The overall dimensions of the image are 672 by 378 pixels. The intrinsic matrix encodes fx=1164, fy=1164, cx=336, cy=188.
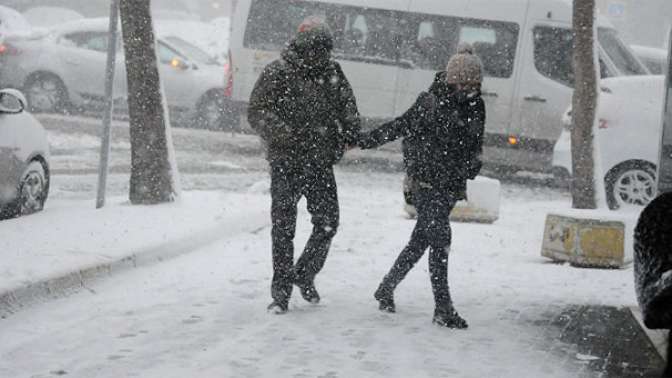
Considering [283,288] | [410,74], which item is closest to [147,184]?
[283,288]

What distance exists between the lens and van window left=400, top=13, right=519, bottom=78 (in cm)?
1817

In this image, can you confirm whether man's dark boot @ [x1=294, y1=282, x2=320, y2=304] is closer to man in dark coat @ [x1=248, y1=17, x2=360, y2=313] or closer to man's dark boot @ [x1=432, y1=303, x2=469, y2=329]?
man in dark coat @ [x1=248, y1=17, x2=360, y2=313]

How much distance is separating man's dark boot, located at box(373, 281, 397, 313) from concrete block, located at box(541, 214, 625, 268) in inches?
120

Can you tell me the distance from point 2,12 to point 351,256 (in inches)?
665

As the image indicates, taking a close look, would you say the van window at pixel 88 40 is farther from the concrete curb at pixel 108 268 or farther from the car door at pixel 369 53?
the concrete curb at pixel 108 268

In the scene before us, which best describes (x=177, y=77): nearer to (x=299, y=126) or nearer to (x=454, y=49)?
(x=454, y=49)

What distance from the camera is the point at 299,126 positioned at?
24.6ft

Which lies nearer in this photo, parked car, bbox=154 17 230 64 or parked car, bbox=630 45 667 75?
parked car, bbox=630 45 667 75

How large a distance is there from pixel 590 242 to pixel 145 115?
4571mm

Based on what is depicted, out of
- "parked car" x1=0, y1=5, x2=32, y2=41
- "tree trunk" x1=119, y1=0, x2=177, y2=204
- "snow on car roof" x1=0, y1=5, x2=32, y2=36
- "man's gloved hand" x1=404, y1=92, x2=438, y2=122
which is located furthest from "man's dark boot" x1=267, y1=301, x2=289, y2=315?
"snow on car roof" x1=0, y1=5, x2=32, y2=36

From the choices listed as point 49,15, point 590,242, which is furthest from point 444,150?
point 49,15

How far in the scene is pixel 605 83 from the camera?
48.2 feet

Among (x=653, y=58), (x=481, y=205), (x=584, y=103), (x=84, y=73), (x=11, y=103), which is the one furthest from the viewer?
(x=84, y=73)

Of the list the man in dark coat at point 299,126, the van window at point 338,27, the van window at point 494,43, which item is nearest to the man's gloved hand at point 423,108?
the man in dark coat at point 299,126
